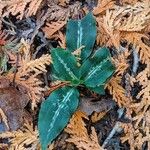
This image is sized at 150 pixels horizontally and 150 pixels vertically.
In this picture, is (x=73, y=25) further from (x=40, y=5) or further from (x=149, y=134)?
(x=149, y=134)

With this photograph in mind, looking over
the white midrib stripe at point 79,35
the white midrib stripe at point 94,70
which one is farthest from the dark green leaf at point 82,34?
the white midrib stripe at point 94,70

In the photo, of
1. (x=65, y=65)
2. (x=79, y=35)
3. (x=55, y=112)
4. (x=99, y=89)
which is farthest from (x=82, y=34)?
(x=55, y=112)

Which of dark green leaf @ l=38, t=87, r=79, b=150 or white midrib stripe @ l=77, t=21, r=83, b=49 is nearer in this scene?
dark green leaf @ l=38, t=87, r=79, b=150

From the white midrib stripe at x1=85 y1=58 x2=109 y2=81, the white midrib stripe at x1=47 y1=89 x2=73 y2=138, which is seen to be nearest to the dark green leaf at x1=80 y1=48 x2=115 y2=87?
the white midrib stripe at x1=85 y1=58 x2=109 y2=81

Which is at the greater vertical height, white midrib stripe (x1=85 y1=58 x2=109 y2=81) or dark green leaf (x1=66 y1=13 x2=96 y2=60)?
dark green leaf (x1=66 y1=13 x2=96 y2=60)

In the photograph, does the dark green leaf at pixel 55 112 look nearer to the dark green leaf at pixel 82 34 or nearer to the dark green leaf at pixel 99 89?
the dark green leaf at pixel 99 89

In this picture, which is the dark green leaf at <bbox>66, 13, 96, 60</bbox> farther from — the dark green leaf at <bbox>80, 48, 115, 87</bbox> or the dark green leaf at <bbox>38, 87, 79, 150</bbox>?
the dark green leaf at <bbox>38, 87, 79, 150</bbox>

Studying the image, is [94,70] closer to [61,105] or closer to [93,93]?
[93,93]
